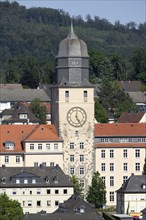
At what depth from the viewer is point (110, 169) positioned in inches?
3861

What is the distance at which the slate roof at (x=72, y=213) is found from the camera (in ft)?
269

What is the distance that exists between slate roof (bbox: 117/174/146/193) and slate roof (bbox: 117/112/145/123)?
22.3m

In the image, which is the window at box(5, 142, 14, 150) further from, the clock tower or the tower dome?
the tower dome

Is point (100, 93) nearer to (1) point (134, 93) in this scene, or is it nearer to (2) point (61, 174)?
(1) point (134, 93)

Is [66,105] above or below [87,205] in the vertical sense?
above

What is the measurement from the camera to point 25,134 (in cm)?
9806

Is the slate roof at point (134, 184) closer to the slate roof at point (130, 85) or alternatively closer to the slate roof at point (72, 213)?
the slate roof at point (72, 213)

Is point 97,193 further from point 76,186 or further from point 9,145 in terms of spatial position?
point 9,145

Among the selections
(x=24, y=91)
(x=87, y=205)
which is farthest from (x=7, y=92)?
(x=87, y=205)

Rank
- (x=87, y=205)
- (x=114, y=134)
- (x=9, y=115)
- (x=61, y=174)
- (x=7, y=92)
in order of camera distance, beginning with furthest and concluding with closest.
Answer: (x=7, y=92) < (x=9, y=115) < (x=114, y=134) < (x=61, y=174) < (x=87, y=205)

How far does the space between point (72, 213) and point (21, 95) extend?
206 ft

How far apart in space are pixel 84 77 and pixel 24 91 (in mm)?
50326

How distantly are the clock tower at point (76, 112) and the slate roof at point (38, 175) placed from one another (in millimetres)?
3771

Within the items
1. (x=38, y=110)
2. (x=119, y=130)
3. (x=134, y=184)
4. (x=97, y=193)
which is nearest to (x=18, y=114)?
(x=38, y=110)
